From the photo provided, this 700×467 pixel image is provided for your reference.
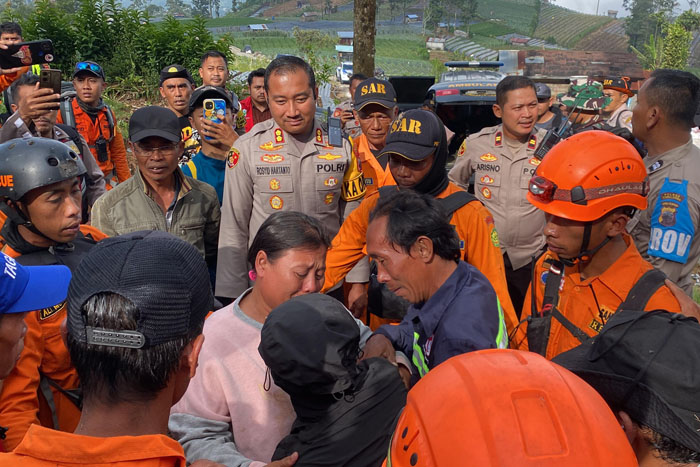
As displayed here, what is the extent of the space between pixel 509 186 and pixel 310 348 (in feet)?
11.8

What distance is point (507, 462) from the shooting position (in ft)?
3.04

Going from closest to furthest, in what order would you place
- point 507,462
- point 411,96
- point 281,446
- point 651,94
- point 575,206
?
1. point 507,462
2. point 281,446
3. point 575,206
4. point 651,94
5. point 411,96

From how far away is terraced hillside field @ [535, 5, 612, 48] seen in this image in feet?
307

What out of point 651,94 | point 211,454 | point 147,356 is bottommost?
point 211,454

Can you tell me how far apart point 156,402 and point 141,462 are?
18 cm

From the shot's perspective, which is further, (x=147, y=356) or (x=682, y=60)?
(x=682, y=60)

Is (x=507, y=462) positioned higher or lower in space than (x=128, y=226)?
higher

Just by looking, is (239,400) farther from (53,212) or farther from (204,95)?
(204,95)

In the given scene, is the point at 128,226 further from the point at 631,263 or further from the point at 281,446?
the point at 631,263

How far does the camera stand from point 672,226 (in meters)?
3.14

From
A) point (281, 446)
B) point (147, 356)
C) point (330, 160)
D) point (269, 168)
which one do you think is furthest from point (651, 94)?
point (147, 356)

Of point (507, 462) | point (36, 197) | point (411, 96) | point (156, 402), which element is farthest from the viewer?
point (411, 96)

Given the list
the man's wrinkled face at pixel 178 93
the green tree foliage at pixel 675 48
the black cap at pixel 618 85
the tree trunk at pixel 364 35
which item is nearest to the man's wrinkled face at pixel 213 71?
the man's wrinkled face at pixel 178 93

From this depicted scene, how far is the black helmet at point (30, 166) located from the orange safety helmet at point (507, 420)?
2370 millimetres
